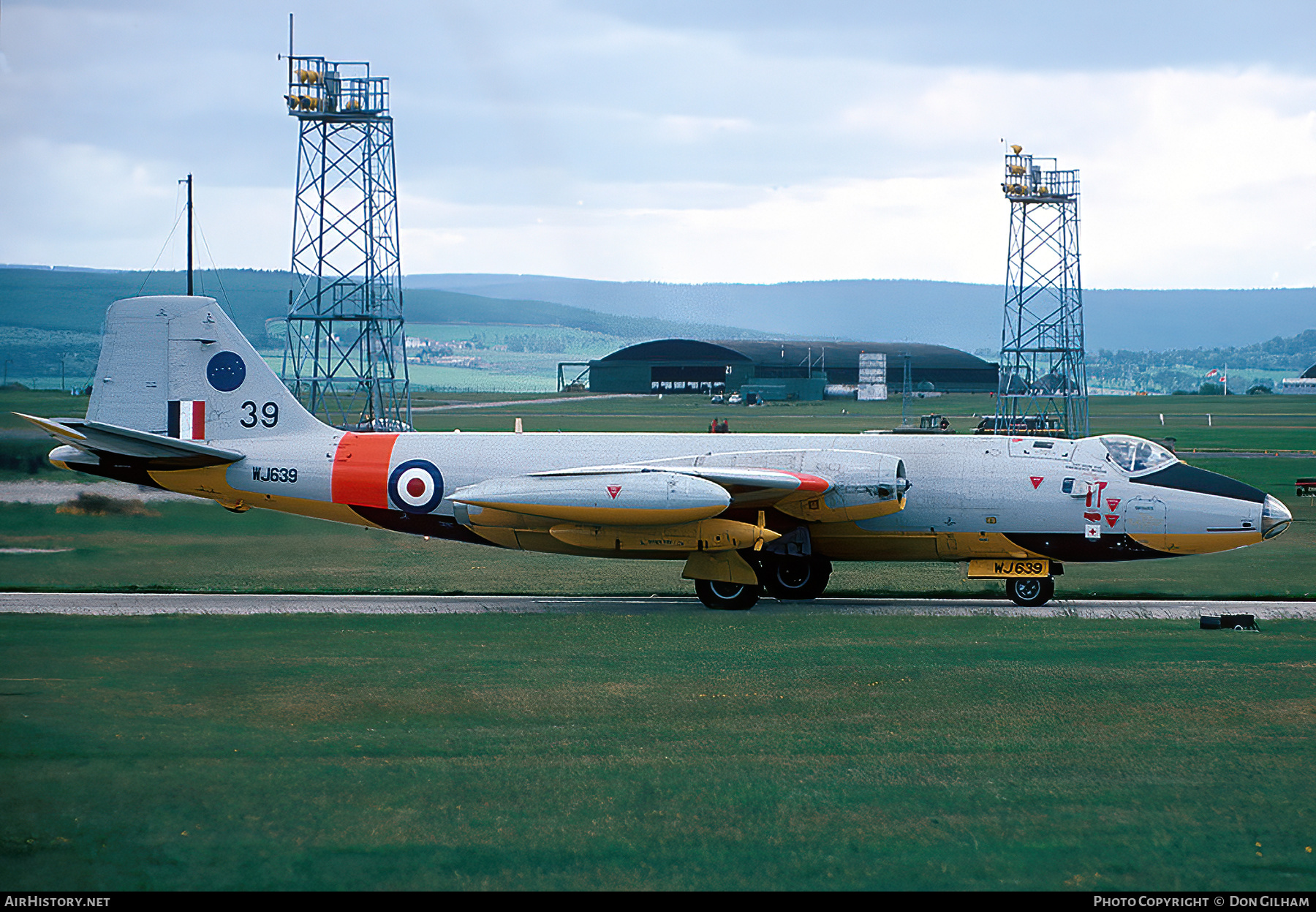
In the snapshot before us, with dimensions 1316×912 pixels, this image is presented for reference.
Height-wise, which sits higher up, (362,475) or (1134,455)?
(1134,455)

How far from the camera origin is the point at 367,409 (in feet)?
167

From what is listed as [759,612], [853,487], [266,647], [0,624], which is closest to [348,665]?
[266,647]

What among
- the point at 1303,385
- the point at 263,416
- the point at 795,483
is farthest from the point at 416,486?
the point at 1303,385

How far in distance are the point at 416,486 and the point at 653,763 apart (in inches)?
542

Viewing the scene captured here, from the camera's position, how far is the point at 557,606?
23109mm

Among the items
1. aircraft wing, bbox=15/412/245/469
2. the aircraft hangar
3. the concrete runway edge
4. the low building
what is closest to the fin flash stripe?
aircraft wing, bbox=15/412/245/469

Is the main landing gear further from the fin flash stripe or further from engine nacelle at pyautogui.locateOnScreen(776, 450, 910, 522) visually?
the fin flash stripe

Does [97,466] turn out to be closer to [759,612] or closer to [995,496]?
[759,612]

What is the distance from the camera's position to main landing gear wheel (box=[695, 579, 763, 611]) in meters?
23.1

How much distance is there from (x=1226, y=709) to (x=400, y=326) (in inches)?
1578

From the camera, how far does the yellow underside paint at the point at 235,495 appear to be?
24828 millimetres

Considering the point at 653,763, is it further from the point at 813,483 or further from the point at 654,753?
the point at 813,483

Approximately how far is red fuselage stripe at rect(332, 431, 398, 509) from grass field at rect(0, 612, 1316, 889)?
628 centimetres

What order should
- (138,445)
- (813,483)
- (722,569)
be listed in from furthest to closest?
(138,445)
(722,569)
(813,483)
